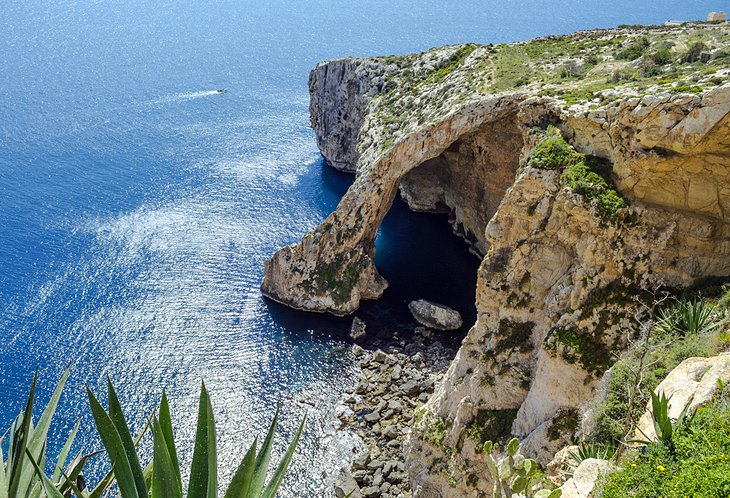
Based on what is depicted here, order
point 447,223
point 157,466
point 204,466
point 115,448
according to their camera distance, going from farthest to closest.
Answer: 1. point 447,223
2. point 204,466
3. point 115,448
4. point 157,466

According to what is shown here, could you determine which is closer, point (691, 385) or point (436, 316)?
point (691, 385)

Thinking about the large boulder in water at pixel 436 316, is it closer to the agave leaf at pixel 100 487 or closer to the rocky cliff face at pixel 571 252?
the rocky cliff face at pixel 571 252

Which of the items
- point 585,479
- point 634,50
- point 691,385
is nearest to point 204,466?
point 585,479

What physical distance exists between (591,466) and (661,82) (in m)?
21.0

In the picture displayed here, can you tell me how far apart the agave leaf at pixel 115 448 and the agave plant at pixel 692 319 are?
62.3 feet

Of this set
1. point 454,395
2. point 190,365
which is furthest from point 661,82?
point 190,365

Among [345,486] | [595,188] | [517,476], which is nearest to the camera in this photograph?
[517,476]

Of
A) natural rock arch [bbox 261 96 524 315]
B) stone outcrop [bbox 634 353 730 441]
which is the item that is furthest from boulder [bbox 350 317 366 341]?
stone outcrop [bbox 634 353 730 441]

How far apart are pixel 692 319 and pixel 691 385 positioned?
7247 millimetres

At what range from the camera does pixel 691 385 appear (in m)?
15.3

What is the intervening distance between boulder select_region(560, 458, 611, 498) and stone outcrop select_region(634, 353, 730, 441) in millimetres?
1218

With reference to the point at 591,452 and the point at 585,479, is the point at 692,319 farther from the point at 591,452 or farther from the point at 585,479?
the point at 585,479

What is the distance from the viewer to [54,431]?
36.0m

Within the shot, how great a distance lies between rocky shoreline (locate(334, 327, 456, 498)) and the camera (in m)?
32.7
